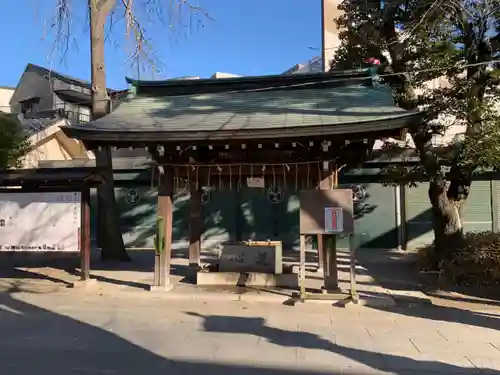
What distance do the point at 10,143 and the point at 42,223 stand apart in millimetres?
5771

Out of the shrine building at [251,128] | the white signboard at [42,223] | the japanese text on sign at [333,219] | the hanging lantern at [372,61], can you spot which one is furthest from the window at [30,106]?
the japanese text on sign at [333,219]

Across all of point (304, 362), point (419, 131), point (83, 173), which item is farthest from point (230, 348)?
point (419, 131)

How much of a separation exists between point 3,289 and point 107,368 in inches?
245

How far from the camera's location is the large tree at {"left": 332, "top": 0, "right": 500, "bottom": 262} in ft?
35.7

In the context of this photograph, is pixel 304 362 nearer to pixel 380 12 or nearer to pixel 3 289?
pixel 3 289

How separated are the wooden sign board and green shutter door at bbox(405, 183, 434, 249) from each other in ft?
29.7

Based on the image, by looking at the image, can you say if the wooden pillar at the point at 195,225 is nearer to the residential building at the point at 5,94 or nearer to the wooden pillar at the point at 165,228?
the wooden pillar at the point at 165,228

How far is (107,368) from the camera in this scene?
215 inches

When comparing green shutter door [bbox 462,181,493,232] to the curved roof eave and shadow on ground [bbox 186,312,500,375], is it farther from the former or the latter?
shadow on ground [bbox 186,312,500,375]

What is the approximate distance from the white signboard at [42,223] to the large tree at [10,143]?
15.5 feet

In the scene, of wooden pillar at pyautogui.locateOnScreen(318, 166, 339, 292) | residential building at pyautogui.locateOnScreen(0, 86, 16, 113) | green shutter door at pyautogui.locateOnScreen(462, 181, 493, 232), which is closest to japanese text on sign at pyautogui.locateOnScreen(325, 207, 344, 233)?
wooden pillar at pyautogui.locateOnScreen(318, 166, 339, 292)

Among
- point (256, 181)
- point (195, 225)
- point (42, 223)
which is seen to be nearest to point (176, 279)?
point (195, 225)

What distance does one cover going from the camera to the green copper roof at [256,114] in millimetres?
8930

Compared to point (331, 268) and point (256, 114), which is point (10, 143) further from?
point (331, 268)
